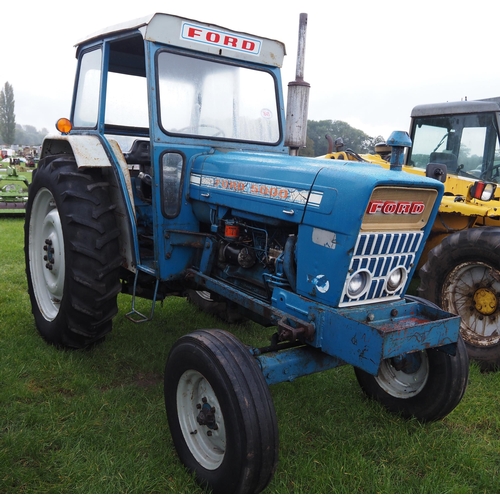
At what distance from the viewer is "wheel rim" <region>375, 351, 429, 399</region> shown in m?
3.12

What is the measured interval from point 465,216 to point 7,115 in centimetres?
7914

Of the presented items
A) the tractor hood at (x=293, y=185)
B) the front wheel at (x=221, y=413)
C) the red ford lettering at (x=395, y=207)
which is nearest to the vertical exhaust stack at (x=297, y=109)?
the tractor hood at (x=293, y=185)

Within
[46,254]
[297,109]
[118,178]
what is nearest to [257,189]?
[297,109]

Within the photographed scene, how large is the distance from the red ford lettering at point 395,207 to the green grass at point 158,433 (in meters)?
1.33

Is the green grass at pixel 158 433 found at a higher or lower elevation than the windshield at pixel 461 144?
lower

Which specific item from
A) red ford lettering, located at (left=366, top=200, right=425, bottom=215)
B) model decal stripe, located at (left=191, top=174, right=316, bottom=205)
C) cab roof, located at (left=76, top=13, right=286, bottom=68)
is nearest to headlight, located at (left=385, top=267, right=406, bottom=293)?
red ford lettering, located at (left=366, top=200, right=425, bottom=215)

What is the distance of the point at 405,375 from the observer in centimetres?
324

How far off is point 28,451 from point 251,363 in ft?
4.30

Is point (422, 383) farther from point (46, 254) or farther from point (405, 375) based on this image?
point (46, 254)

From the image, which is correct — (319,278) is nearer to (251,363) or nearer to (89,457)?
(251,363)

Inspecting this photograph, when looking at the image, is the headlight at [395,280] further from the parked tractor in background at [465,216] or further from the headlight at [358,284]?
the parked tractor in background at [465,216]

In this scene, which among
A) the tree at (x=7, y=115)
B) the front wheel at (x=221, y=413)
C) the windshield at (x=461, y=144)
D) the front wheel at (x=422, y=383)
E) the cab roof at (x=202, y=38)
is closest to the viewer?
the front wheel at (x=221, y=413)

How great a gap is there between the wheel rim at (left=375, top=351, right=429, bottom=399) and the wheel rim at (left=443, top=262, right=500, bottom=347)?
1236 mm

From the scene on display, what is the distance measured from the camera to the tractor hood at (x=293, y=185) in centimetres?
246
